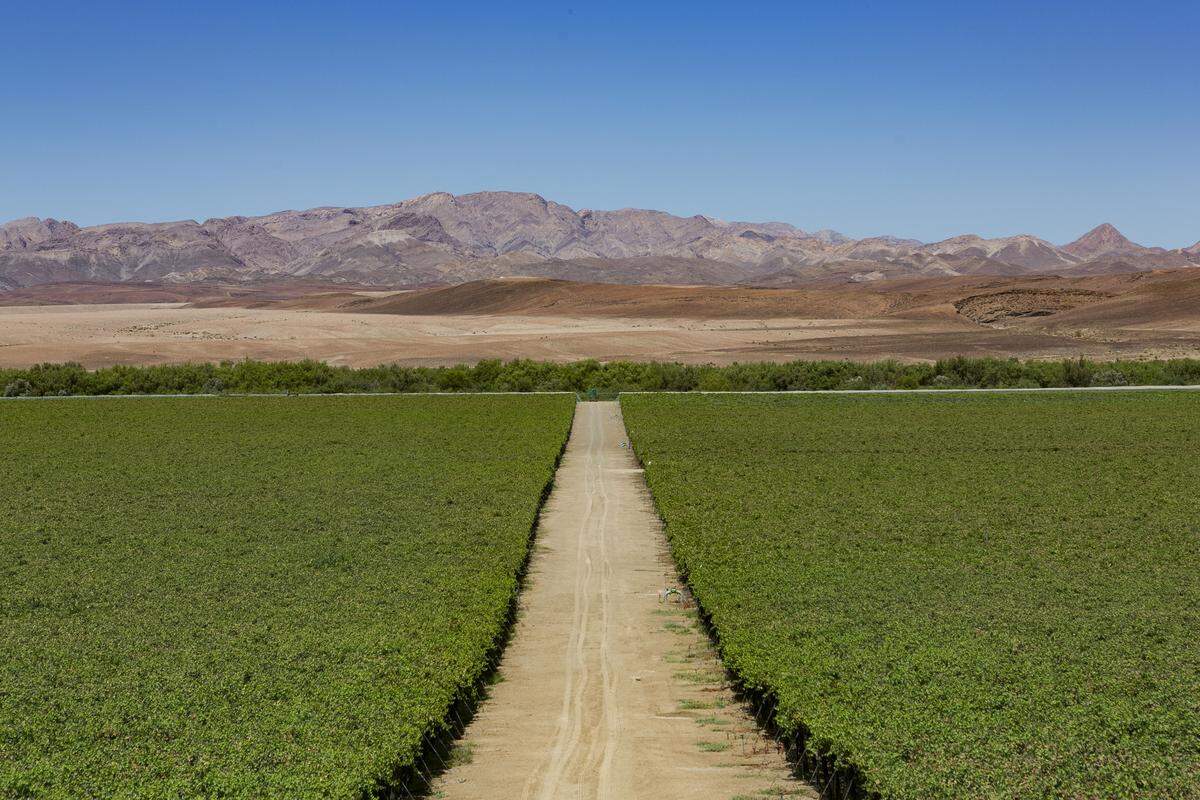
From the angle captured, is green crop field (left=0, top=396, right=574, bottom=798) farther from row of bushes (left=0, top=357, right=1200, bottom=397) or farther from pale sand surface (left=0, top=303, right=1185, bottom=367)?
pale sand surface (left=0, top=303, right=1185, bottom=367)

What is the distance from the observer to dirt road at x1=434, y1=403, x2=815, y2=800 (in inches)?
420

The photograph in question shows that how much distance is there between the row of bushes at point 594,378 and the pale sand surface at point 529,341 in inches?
744

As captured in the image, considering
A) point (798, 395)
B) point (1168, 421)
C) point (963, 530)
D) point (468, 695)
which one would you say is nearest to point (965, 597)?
point (963, 530)

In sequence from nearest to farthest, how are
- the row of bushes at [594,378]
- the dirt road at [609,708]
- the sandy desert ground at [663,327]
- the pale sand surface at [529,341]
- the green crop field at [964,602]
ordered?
the green crop field at [964,602]
the dirt road at [609,708]
the row of bushes at [594,378]
the pale sand surface at [529,341]
the sandy desert ground at [663,327]

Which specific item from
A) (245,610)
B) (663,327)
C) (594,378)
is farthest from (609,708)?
(663,327)

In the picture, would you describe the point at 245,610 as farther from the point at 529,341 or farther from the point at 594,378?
the point at 529,341

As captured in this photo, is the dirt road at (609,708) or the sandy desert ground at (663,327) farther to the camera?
the sandy desert ground at (663,327)

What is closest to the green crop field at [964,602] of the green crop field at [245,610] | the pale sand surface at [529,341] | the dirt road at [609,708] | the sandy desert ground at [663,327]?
the dirt road at [609,708]

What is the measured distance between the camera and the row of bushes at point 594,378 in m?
62.4

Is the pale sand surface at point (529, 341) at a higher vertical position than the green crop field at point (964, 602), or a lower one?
higher

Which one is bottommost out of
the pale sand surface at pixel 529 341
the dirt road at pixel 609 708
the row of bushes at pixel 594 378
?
the dirt road at pixel 609 708

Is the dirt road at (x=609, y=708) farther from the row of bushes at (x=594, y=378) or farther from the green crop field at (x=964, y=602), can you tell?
the row of bushes at (x=594, y=378)

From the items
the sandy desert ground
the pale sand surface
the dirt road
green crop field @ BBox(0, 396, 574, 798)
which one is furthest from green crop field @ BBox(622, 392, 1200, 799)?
the pale sand surface

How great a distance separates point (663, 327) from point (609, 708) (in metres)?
117
